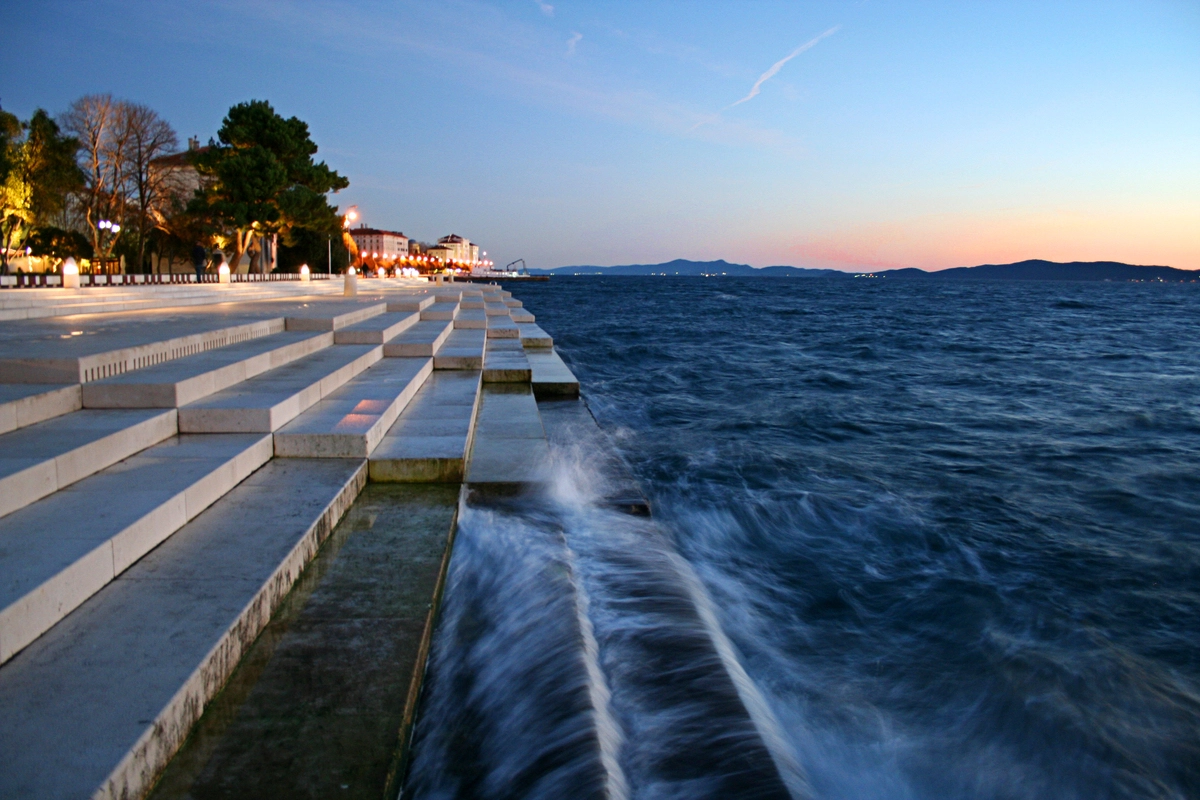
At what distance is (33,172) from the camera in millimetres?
27531

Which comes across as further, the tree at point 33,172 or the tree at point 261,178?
the tree at point 261,178

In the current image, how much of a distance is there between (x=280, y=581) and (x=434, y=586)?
68cm

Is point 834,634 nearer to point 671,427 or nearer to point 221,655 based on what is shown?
point 221,655

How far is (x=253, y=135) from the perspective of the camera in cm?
3600

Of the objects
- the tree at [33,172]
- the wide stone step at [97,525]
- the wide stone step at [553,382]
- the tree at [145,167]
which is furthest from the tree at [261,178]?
the wide stone step at [97,525]

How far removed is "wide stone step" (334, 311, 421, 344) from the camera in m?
9.54

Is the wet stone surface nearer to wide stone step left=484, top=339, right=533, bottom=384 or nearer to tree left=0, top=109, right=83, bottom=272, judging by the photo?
wide stone step left=484, top=339, right=533, bottom=384

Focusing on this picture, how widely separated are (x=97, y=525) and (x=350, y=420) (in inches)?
94.5

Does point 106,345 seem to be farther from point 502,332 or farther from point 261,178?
point 261,178

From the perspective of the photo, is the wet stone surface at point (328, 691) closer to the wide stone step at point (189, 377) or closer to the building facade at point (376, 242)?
the wide stone step at point (189, 377)

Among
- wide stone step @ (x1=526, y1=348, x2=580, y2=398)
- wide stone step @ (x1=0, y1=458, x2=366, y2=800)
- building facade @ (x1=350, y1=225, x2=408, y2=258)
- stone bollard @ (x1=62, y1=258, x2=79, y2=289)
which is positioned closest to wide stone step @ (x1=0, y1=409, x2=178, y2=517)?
wide stone step @ (x1=0, y1=458, x2=366, y2=800)

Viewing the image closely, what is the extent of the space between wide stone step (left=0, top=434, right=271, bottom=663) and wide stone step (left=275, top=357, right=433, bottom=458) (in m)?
0.41

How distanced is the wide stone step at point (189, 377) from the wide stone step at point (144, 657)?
153 centimetres

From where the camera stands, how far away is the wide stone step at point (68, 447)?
3.35 meters
